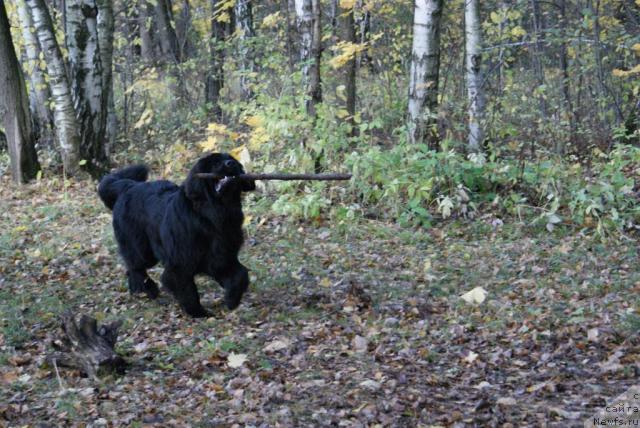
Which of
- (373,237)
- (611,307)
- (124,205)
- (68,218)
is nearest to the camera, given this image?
(611,307)

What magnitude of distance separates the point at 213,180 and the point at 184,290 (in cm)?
112

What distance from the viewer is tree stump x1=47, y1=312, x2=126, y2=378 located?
5.13 m

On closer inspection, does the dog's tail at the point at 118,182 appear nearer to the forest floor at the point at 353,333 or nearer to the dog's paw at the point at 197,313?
the forest floor at the point at 353,333

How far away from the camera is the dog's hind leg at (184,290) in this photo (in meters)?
6.46

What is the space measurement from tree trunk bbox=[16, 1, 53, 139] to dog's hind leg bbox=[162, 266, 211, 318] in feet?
29.1

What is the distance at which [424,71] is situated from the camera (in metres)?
9.76

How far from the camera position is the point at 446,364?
16.6 ft

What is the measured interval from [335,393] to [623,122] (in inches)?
341

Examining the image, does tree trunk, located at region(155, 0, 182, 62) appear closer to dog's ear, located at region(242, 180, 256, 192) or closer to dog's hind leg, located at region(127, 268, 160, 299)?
dog's hind leg, located at region(127, 268, 160, 299)

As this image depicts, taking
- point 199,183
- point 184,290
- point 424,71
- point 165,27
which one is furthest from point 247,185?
point 165,27

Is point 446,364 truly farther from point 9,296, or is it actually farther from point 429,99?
point 429,99

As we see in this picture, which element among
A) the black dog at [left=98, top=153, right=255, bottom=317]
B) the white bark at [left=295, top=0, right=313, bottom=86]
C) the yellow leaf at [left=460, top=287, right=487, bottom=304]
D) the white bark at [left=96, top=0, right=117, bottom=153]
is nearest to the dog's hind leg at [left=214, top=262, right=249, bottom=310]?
the black dog at [left=98, top=153, right=255, bottom=317]

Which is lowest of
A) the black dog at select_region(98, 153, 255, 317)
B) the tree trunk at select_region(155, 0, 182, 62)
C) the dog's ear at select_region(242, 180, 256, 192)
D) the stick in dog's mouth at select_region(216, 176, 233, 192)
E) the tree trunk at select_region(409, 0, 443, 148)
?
the black dog at select_region(98, 153, 255, 317)

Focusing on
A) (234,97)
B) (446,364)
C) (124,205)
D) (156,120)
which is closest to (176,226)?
(124,205)
